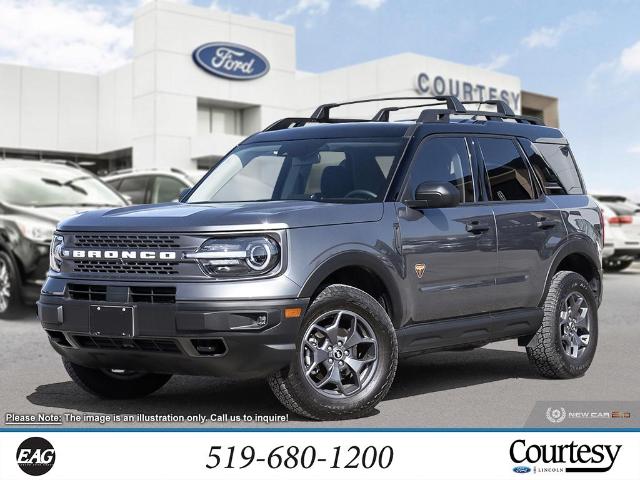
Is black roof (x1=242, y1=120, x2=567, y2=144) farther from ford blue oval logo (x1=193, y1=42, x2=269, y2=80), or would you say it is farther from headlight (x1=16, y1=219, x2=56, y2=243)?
ford blue oval logo (x1=193, y1=42, x2=269, y2=80)

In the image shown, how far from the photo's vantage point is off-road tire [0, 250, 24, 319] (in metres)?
12.7

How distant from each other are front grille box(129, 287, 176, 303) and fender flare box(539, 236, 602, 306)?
3292 mm

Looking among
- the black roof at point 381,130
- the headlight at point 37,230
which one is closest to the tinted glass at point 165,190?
the headlight at point 37,230

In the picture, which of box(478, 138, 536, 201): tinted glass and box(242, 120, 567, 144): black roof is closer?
box(242, 120, 567, 144): black roof

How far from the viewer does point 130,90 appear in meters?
47.5

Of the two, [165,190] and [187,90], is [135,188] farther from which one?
[187,90]

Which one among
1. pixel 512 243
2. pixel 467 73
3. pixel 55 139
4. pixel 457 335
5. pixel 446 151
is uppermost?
pixel 467 73

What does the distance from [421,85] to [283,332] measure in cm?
4239

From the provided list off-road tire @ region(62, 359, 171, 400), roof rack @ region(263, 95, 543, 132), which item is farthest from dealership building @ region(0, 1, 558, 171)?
off-road tire @ region(62, 359, 171, 400)

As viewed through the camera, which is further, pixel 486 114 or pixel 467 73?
pixel 467 73

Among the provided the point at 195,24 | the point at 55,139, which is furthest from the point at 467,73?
the point at 55,139

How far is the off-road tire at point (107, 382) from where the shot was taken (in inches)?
286

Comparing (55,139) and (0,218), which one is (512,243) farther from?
(55,139)

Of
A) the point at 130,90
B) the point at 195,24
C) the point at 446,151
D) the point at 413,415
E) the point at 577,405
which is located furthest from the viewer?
the point at 130,90
